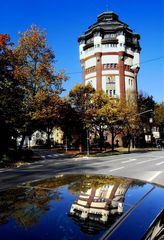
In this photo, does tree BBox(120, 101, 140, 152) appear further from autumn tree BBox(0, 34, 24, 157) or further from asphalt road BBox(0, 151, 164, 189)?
asphalt road BBox(0, 151, 164, 189)

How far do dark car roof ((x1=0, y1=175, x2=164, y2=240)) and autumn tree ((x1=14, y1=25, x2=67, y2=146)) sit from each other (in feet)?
94.2

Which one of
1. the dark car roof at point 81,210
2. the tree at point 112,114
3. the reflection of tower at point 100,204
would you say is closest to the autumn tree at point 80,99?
the tree at point 112,114

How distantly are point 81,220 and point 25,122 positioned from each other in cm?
3017

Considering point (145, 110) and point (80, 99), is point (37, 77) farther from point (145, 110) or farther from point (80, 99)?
point (145, 110)

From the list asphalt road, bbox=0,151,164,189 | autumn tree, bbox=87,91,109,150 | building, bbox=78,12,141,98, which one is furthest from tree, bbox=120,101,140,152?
asphalt road, bbox=0,151,164,189

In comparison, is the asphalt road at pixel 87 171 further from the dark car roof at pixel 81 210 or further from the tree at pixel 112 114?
the tree at pixel 112 114

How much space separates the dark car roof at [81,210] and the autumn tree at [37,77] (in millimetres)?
28708

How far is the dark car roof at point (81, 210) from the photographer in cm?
221

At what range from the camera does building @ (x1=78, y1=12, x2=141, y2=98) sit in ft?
245

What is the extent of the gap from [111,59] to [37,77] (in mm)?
43707

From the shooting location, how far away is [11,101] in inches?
1228

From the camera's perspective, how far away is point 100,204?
2.72 metres

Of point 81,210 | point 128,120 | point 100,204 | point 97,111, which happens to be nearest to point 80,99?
point 97,111

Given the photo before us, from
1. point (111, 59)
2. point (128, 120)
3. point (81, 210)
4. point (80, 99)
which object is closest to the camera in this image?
point (81, 210)
